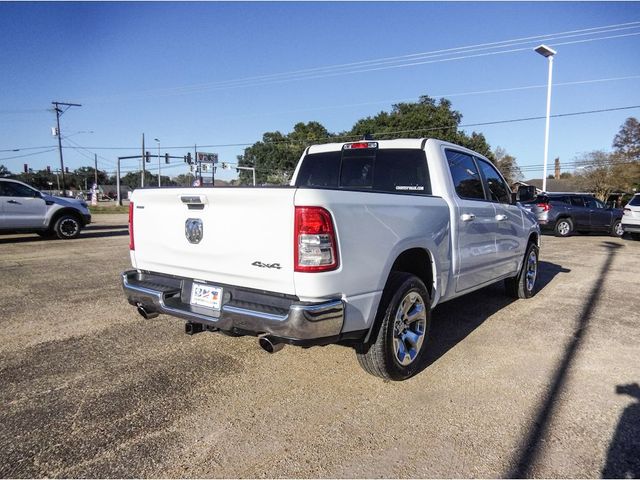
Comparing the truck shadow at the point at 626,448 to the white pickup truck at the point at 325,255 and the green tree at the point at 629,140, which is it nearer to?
the white pickup truck at the point at 325,255

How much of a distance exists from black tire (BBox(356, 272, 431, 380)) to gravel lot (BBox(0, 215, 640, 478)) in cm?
16

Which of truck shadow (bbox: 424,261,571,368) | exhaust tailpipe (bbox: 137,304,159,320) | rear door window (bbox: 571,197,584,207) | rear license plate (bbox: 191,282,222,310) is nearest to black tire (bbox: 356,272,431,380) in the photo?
truck shadow (bbox: 424,261,571,368)

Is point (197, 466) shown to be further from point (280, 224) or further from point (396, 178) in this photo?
point (396, 178)

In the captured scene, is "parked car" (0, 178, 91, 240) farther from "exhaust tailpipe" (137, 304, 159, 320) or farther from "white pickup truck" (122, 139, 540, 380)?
"exhaust tailpipe" (137, 304, 159, 320)

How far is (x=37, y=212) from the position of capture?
11477 mm

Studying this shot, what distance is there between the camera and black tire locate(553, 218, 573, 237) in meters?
16.3

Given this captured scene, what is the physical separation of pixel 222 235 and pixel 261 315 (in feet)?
2.09

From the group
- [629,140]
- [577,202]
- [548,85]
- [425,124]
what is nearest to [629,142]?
[629,140]

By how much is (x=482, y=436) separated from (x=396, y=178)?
2.42m

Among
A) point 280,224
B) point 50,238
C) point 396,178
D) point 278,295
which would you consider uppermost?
point 396,178

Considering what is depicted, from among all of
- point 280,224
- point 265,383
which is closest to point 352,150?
point 280,224

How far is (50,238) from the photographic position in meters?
12.6

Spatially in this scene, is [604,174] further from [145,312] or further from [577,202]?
[145,312]

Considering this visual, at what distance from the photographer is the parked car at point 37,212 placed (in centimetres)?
1096
